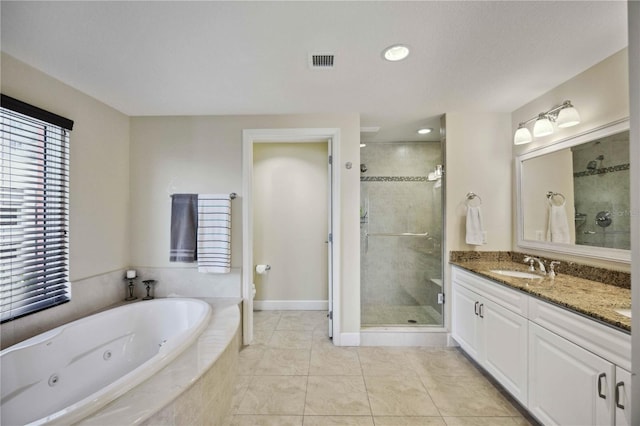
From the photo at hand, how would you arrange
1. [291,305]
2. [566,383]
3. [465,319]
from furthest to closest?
[291,305] → [465,319] → [566,383]

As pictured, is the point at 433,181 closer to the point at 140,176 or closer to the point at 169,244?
the point at 169,244

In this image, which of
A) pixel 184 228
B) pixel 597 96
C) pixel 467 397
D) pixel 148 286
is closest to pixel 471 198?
pixel 597 96

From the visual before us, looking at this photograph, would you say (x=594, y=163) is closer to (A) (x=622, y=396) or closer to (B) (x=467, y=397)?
(A) (x=622, y=396)

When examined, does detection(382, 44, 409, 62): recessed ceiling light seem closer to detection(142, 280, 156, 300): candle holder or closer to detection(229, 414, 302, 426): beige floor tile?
detection(229, 414, 302, 426): beige floor tile

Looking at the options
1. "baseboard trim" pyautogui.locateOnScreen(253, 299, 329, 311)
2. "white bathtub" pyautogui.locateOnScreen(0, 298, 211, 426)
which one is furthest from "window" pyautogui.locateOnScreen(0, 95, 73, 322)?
"baseboard trim" pyautogui.locateOnScreen(253, 299, 329, 311)

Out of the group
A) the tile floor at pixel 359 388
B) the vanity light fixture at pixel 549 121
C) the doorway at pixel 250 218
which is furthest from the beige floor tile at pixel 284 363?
the vanity light fixture at pixel 549 121

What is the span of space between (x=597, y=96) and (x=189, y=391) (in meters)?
3.06

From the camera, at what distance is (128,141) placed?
8.34 ft

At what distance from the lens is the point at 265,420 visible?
1.63m

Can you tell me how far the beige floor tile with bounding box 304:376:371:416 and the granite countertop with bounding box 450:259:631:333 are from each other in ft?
4.24

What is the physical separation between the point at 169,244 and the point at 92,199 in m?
0.72

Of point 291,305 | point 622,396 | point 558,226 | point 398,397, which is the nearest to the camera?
point 622,396

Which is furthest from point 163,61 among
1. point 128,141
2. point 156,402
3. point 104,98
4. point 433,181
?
point 433,181

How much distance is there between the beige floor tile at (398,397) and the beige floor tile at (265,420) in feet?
1.73
